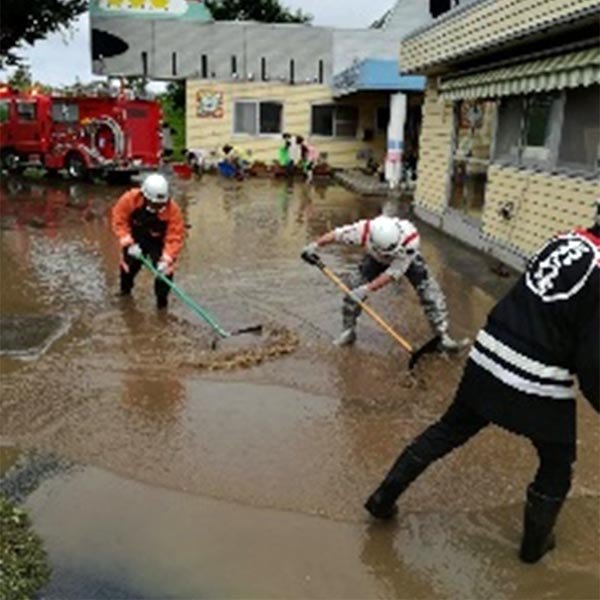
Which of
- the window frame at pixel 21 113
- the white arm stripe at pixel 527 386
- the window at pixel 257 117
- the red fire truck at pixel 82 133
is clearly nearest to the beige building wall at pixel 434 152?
the red fire truck at pixel 82 133

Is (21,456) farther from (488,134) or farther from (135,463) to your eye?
(488,134)

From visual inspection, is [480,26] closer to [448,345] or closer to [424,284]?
[424,284]

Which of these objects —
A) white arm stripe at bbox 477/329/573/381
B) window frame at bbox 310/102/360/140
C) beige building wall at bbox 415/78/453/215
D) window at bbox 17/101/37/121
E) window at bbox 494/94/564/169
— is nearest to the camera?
white arm stripe at bbox 477/329/573/381

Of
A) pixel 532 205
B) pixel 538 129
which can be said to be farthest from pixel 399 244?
pixel 538 129

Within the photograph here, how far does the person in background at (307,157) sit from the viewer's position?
75.3 feet

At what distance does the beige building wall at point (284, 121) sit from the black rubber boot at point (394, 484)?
71.0ft

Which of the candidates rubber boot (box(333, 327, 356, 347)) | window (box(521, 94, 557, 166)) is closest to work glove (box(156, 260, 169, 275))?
rubber boot (box(333, 327, 356, 347))

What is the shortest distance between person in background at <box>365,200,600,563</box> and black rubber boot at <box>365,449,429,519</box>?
38 mm

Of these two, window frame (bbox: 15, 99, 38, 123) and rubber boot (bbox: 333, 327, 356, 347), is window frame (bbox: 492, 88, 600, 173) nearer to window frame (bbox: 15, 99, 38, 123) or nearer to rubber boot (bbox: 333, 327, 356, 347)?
rubber boot (bbox: 333, 327, 356, 347)

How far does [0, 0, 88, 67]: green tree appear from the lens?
20.9m

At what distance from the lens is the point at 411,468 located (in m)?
3.74

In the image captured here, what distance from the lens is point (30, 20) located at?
70.6 ft

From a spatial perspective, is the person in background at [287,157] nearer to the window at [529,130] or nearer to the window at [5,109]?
the window at [5,109]

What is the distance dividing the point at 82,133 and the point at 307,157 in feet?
23.3
